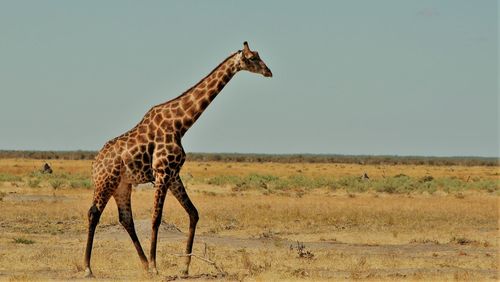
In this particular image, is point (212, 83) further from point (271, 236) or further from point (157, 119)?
point (271, 236)

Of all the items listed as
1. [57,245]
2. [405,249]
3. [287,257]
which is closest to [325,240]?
[405,249]

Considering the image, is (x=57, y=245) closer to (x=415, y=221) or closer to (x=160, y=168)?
A: (x=160, y=168)

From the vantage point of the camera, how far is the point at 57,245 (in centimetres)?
2386

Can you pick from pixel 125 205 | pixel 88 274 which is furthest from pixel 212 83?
pixel 88 274

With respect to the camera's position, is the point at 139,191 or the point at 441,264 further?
the point at 139,191

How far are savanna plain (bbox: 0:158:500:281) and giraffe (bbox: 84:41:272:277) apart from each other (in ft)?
3.30

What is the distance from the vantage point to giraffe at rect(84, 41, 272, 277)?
16297 mm

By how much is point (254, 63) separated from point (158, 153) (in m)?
2.22

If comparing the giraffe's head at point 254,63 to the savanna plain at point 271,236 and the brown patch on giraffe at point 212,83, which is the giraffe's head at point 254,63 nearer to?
the brown patch on giraffe at point 212,83

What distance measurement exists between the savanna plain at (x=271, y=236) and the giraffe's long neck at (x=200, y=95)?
85.4 inches

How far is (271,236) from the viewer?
27.2 metres

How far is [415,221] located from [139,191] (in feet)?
57.8

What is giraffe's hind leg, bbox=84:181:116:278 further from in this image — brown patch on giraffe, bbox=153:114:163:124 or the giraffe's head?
the giraffe's head

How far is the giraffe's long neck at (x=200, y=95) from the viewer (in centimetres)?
1667
